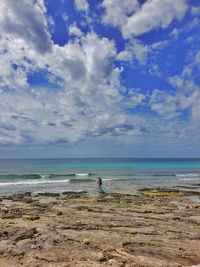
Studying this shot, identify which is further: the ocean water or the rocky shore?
the ocean water

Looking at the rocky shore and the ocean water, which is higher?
the rocky shore

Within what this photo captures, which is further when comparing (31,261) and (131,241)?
(131,241)

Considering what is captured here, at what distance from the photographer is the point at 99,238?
8.55 metres

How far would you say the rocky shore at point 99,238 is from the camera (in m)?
6.55

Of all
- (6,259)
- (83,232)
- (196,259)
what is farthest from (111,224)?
(6,259)

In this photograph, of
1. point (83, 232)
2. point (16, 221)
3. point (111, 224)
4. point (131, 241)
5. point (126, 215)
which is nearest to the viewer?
point (131, 241)

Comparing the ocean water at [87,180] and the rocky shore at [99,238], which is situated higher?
the rocky shore at [99,238]

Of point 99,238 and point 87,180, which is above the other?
point 99,238

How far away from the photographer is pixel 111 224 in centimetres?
1060

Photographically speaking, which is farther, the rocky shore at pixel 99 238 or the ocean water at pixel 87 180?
the ocean water at pixel 87 180

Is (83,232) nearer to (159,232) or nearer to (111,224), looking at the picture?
(111,224)

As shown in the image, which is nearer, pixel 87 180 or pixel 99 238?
pixel 99 238

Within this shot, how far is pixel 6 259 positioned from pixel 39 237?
2078 mm

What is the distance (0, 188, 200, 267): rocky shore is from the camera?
655cm
